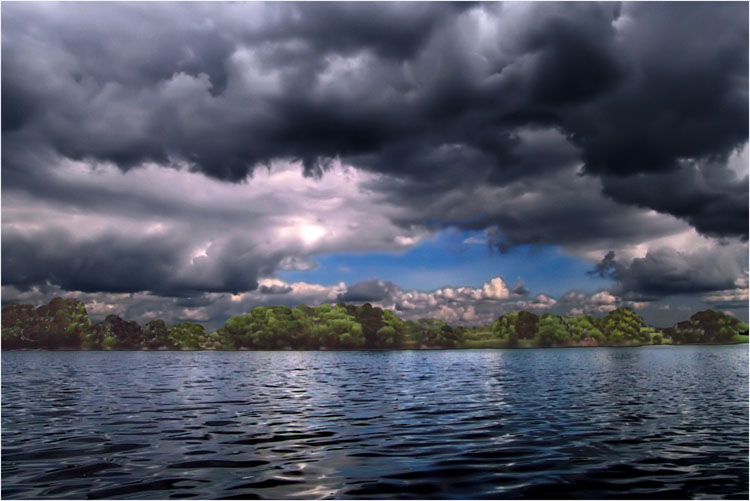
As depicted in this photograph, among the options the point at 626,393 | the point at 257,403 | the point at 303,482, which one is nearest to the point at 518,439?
the point at 303,482

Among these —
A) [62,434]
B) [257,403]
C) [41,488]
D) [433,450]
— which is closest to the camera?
[41,488]

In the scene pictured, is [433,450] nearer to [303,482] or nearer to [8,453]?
[303,482]

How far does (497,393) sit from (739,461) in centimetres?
2252

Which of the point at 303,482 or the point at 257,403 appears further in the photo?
the point at 257,403

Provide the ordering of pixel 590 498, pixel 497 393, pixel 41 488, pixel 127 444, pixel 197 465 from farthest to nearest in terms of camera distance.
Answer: pixel 497 393, pixel 127 444, pixel 197 465, pixel 41 488, pixel 590 498

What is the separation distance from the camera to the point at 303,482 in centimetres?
1459

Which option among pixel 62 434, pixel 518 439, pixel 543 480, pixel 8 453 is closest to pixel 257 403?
pixel 62 434

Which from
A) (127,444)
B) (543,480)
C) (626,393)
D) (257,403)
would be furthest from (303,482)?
(626,393)

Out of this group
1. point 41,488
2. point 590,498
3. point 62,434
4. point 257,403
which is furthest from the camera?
point 257,403

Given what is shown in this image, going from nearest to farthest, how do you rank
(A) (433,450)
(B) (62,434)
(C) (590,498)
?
1. (C) (590,498)
2. (A) (433,450)
3. (B) (62,434)

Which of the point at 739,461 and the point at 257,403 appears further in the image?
the point at 257,403

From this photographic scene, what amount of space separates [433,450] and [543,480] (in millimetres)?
4806

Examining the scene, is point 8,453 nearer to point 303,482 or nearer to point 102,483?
point 102,483

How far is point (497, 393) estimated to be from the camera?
3922cm
